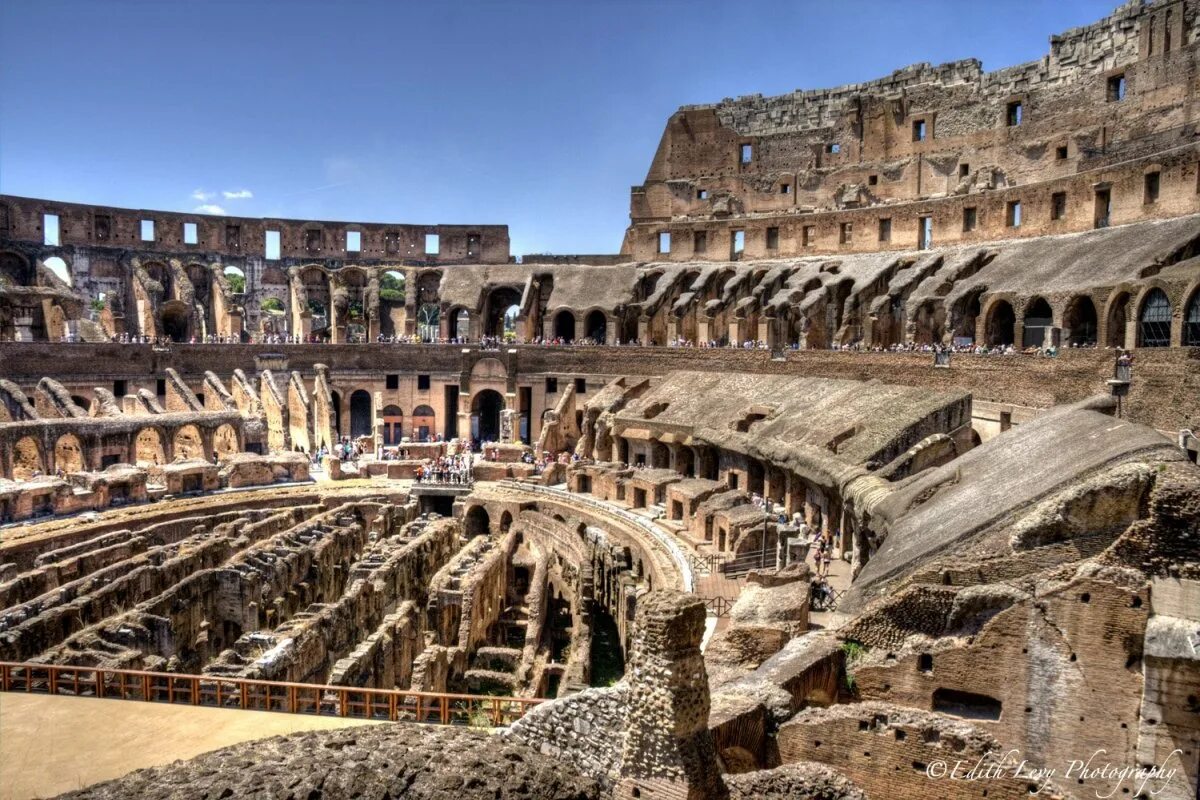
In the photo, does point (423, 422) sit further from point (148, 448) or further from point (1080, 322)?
point (1080, 322)

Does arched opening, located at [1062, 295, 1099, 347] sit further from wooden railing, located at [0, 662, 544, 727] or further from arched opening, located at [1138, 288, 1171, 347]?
wooden railing, located at [0, 662, 544, 727]

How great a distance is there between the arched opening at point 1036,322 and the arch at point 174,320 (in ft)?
143

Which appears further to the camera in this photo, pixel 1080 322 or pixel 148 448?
pixel 148 448

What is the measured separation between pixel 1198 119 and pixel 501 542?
31.1m

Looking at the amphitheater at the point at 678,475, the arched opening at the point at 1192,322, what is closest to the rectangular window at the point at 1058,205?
the amphitheater at the point at 678,475

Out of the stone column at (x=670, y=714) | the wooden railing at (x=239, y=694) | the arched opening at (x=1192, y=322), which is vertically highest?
the arched opening at (x=1192, y=322)

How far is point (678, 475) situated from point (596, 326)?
20516 millimetres

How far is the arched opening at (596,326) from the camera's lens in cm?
5093

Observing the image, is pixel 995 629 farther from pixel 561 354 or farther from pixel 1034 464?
pixel 561 354

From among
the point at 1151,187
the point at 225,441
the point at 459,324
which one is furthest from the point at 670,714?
the point at 459,324

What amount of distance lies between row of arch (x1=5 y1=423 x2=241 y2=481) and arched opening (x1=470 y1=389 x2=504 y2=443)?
14226 millimetres

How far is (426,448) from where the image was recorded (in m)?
41.9

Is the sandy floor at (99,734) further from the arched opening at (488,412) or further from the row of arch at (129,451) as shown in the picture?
the arched opening at (488,412)

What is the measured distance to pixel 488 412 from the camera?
2057 inches
